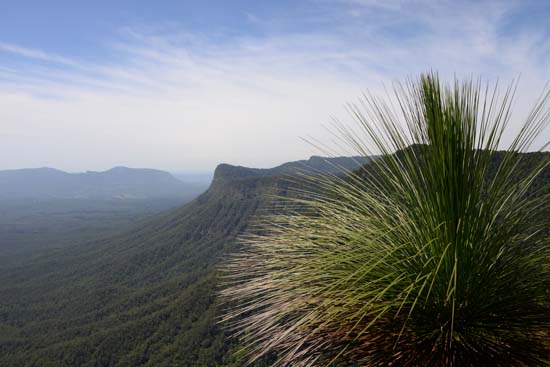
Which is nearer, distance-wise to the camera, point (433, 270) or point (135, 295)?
point (433, 270)

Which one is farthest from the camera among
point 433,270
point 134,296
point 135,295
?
point 135,295

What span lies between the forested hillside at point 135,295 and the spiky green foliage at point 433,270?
1.24 feet

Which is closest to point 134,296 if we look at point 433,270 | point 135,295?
point 135,295

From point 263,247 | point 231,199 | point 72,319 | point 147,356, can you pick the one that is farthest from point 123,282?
point 263,247

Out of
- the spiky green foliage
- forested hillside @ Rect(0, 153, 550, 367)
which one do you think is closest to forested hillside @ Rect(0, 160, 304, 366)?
forested hillside @ Rect(0, 153, 550, 367)

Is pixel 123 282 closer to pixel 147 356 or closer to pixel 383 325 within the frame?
pixel 147 356

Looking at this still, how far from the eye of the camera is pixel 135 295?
104062 mm

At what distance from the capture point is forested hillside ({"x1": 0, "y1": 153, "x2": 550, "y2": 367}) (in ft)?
220

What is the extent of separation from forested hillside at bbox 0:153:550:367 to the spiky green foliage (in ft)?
1.24

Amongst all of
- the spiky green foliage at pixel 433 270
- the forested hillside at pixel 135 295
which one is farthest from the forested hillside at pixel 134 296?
the spiky green foliage at pixel 433 270

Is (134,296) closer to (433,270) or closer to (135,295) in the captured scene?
(135,295)

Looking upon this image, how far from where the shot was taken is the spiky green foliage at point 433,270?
143 cm

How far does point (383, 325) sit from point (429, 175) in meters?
0.67

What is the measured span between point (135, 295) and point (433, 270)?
11502 centimetres
